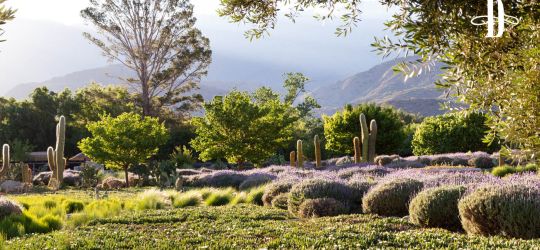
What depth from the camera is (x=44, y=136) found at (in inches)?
2603

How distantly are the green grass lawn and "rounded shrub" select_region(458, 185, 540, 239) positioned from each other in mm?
446

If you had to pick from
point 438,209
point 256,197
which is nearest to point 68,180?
point 256,197

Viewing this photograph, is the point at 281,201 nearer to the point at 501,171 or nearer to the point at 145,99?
the point at 501,171

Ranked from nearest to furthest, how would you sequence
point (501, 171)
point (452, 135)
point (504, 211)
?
1. point (504, 211)
2. point (501, 171)
3. point (452, 135)

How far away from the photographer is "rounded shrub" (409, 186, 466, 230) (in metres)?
10.5

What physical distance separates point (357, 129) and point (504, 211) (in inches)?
1278

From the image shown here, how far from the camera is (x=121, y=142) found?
31.1 metres

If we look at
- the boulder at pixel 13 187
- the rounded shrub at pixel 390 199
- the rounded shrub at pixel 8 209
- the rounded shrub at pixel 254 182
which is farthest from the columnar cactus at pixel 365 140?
the rounded shrub at pixel 8 209

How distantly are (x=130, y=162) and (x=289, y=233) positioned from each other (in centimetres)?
2397

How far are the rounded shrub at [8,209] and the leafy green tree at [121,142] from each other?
55.9 ft

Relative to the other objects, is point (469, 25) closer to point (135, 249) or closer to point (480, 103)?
point (480, 103)

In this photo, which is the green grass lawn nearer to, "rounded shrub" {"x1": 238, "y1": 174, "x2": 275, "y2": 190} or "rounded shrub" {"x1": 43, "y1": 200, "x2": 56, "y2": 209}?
"rounded shrub" {"x1": 43, "y1": 200, "x2": 56, "y2": 209}

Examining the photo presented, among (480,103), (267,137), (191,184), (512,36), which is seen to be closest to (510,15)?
(512,36)

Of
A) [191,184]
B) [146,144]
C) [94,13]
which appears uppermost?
[94,13]
